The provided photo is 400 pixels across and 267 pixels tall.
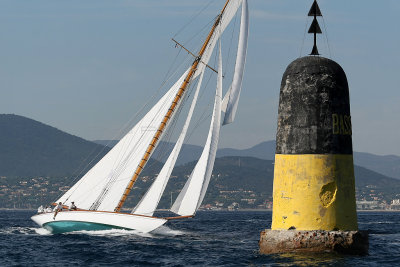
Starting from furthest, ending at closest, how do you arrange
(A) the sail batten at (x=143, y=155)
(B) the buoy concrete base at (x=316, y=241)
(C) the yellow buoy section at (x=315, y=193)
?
(A) the sail batten at (x=143, y=155) < (C) the yellow buoy section at (x=315, y=193) < (B) the buoy concrete base at (x=316, y=241)

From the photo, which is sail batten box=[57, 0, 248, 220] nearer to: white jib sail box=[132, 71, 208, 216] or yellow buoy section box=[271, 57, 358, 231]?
white jib sail box=[132, 71, 208, 216]

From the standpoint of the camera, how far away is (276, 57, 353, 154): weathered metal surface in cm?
2183

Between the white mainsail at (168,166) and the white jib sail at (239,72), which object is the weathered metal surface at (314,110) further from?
the white mainsail at (168,166)

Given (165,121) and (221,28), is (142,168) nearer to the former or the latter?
(165,121)

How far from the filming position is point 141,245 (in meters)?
35.8

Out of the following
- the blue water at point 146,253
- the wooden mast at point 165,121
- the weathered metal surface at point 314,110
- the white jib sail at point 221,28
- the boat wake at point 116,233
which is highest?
the white jib sail at point 221,28

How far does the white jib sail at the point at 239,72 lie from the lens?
38.1 meters

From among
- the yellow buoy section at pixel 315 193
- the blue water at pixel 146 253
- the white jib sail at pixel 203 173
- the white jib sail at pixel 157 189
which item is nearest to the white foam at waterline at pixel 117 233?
the blue water at pixel 146 253

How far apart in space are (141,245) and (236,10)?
57.1ft

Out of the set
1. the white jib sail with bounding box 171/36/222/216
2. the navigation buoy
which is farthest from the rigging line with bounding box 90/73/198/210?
the navigation buoy

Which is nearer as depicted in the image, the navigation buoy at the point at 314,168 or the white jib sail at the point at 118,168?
the navigation buoy at the point at 314,168

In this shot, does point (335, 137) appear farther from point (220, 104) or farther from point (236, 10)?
point (236, 10)

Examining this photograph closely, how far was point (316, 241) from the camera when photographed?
69.8 feet

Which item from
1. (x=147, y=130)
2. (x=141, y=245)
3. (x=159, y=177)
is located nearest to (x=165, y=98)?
(x=147, y=130)
